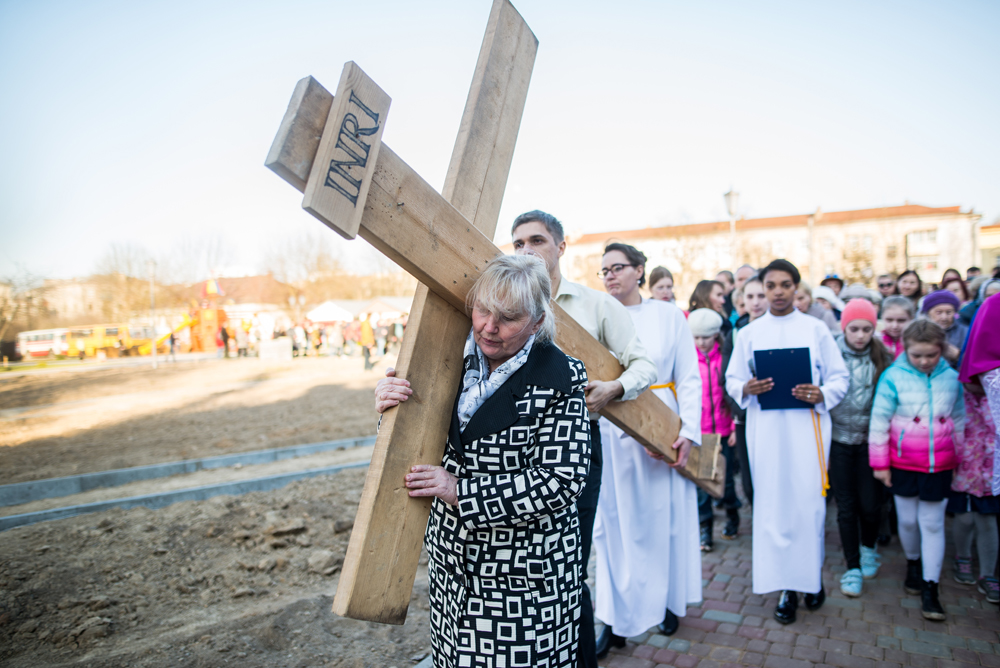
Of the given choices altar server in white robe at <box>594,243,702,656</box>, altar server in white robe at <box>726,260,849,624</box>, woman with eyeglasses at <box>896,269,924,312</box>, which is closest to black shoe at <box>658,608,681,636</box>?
altar server in white robe at <box>594,243,702,656</box>

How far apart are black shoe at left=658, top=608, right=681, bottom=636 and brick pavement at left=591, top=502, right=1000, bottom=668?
34 mm

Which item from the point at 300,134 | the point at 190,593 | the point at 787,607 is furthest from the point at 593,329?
the point at 190,593

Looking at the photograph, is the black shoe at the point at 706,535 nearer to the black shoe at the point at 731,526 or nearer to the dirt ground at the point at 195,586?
the black shoe at the point at 731,526

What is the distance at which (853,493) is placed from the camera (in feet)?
14.0

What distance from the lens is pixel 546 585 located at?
1.77 metres

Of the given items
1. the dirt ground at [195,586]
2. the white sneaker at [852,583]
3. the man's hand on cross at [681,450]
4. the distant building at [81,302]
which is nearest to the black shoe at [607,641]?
the dirt ground at [195,586]

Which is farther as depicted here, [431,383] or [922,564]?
[922,564]

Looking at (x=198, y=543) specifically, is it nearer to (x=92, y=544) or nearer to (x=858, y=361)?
(x=92, y=544)

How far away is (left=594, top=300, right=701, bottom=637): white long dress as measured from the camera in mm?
3434

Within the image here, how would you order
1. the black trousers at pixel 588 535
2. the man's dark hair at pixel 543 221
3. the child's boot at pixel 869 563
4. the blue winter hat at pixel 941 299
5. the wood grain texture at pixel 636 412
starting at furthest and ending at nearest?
the blue winter hat at pixel 941 299
the child's boot at pixel 869 563
the man's dark hair at pixel 543 221
the wood grain texture at pixel 636 412
the black trousers at pixel 588 535

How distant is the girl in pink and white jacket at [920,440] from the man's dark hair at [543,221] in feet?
9.25

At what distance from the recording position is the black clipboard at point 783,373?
3875 millimetres

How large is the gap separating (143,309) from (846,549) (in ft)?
116

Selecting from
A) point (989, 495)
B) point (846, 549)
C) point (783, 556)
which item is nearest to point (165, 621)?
point (783, 556)
